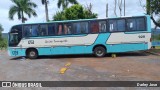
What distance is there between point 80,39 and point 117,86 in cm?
1161

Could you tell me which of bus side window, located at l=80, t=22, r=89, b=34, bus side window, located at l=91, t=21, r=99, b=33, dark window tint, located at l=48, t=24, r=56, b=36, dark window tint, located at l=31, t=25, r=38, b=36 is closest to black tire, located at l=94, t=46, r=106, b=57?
bus side window, located at l=91, t=21, r=99, b=33

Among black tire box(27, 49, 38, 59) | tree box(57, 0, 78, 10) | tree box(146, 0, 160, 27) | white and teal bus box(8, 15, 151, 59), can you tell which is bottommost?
black tire box(27, 49, 38, 59)

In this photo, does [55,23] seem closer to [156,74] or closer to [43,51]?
[43,51]

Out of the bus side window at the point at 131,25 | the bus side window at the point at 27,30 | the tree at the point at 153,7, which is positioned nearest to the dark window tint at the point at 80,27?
the bus side window at the point at 131,25

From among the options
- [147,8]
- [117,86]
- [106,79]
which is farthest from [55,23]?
[117,86]

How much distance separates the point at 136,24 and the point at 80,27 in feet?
12.8

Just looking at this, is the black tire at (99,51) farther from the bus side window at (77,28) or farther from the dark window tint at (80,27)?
the bus side window at (77,28)

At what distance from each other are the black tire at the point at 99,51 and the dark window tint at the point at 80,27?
1.50 metres

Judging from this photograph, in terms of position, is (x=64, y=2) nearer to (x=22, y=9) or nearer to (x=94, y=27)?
(x=22, y=9)

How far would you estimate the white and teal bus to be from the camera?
66.4ft

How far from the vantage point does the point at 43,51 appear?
21.3m

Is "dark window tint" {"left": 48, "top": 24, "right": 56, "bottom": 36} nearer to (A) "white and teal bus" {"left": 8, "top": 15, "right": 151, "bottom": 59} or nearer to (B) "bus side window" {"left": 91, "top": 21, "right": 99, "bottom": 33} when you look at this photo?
(A) "white and teal bus" {"left": 8, "top": 15, "right": 151, "bottom": 59}

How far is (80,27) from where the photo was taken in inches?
821

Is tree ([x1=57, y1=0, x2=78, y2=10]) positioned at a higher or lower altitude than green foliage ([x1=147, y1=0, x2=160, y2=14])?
higher
